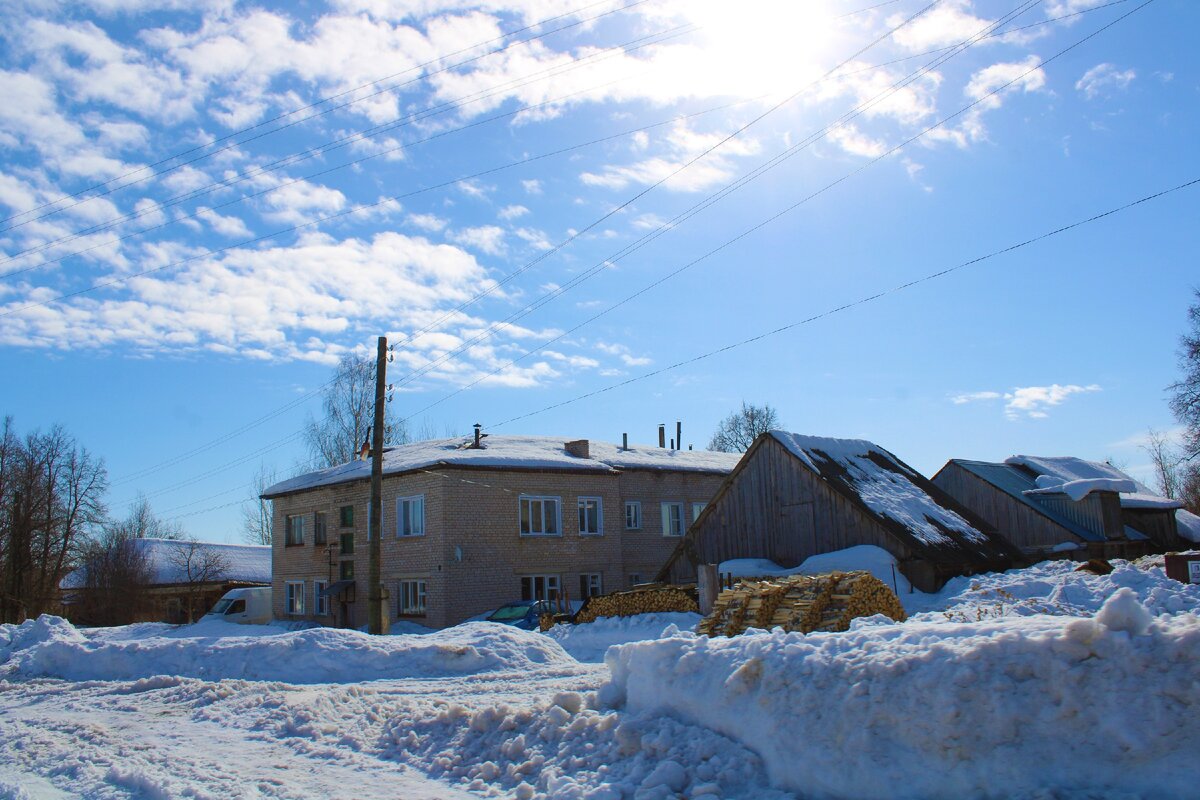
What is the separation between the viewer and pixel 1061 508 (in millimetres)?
28719

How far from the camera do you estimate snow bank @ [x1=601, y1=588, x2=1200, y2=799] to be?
514 cm

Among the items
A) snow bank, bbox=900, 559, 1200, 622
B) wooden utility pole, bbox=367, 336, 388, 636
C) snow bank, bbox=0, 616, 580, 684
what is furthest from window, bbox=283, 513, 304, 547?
snow bank, bbox=900, 559, 1200, 622

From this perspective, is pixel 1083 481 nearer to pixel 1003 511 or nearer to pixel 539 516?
pixel 1003 511

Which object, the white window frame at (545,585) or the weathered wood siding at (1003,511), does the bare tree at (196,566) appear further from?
the weathered wood siding at (1003,511)

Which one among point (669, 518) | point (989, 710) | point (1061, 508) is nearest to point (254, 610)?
point (669, 518)

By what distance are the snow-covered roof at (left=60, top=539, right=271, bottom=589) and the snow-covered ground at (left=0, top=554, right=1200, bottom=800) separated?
47076 mm

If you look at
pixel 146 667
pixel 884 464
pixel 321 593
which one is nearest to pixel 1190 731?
pixel 146 667

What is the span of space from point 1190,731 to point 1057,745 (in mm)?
683

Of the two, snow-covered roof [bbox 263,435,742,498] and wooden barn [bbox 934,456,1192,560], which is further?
snow-covered roof [bbox 263,435,742,498]

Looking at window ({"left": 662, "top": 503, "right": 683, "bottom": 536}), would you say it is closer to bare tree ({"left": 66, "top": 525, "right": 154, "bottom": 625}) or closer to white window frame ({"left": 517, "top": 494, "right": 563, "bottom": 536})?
white window frame ({"left": 517, "top": 494, "right": 563, "bottom": 536})

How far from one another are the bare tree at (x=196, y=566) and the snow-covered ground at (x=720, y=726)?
39857mm

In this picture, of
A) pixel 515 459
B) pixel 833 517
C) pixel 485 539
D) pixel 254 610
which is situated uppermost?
pixel 515 459

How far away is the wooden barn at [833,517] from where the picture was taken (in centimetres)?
2153

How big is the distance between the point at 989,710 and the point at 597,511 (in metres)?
26.7
